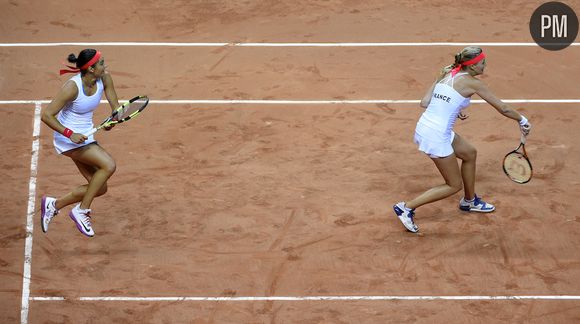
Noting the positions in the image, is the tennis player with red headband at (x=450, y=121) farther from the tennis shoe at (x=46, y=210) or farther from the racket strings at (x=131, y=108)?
the tennis shoe at (x=46, y=210)

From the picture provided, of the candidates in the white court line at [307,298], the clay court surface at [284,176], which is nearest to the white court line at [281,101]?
the clay court surface at [284,176]

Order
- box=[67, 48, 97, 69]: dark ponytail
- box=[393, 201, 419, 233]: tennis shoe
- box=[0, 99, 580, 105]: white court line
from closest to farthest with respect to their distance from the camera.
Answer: box=[67, 48, 97, 69]: dark ponytail → box=[393, 201, 419, 233]: tennis shoe → box=[0, 99, 580, 105]: white court line

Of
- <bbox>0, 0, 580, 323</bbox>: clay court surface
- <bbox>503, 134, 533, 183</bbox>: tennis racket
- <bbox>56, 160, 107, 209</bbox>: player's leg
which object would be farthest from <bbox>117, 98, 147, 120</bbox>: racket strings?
<bbox>503, 134, 533, 183</bbox>: tennis racket

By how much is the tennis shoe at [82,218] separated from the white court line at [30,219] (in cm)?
64

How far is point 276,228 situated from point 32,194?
9.73 feet

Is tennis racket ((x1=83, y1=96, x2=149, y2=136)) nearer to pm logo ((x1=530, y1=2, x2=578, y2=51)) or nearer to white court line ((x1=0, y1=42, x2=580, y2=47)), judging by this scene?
white court line ((x1=0, y1=42, x2=580, y2=47))

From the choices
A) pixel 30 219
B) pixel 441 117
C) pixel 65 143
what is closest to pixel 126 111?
pixel 65 143

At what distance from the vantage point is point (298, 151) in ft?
43.8

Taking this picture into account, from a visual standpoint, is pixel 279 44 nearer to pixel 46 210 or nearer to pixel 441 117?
pixel 441 117

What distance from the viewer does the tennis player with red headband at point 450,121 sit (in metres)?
11.0

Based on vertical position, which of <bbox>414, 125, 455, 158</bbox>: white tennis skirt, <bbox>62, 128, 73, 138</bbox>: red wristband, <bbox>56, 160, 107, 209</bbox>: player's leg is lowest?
<bbox>56, 160, 107, 209</bbox>: player's leg

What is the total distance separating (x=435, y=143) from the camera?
1116cm

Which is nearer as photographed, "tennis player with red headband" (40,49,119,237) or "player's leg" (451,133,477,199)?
"tennis player with red headband" (40,49,119,237)

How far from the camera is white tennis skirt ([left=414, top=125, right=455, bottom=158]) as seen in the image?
11148mm
